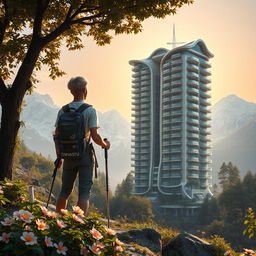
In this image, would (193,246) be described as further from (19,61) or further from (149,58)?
(149,58)

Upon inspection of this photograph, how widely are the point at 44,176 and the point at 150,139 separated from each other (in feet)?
168

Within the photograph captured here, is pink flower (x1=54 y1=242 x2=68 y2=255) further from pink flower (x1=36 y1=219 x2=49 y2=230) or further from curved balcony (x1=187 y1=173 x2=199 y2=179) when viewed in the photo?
curved balcony (x1=187 y1=173 x2=199 y2=179)

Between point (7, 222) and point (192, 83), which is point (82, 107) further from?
point (192, 83)

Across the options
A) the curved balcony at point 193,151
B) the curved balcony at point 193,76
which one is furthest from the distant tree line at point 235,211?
the curved balcony at point 193,76

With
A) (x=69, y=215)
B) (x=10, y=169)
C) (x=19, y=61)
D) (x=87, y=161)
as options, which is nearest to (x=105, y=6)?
(x=19, y=61)

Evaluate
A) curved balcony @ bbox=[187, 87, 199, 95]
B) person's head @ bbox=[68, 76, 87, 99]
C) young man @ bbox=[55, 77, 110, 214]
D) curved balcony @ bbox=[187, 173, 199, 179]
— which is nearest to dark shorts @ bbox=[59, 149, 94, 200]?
young man @ bbox=[55, 77, 110, 214]

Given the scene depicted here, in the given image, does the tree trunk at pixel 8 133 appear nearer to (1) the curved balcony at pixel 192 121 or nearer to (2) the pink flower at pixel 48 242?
(2) the pink flower at pixel 48 242

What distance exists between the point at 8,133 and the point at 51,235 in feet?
23.6

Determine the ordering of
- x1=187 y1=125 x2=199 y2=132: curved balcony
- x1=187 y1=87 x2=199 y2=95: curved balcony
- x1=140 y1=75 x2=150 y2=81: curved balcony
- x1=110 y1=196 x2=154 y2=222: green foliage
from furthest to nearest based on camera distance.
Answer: x1=140 y1=75 x2=150 y2=81: curved balcony < x1=187 y1=87 x2=199 y2=95: curved balcony < x1=187 y1=125 x2=199 y2=132: curved balcony < x1=110 y1=196 x2=154 y2=222: green foliage

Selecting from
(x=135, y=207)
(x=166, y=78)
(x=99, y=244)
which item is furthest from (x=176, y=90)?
(x=99, y=244)

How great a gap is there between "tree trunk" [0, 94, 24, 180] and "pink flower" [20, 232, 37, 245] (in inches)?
284

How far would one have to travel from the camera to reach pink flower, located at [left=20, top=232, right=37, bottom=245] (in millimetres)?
3686

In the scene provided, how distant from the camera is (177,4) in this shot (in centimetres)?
1147

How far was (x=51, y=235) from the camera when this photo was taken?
406cm
